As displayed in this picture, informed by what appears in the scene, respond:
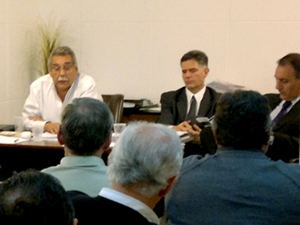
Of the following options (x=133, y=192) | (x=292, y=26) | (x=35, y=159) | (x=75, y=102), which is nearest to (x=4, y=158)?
(x=35, y=159)

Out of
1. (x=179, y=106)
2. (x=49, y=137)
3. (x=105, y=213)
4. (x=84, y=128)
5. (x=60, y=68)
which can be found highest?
(x=60, y=68)

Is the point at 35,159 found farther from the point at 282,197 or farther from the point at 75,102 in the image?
the point at 282,197

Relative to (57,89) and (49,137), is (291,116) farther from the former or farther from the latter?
(57,89)

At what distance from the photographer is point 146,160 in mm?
1305

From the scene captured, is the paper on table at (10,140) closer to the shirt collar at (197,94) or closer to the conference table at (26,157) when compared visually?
the conference table at (26,157)

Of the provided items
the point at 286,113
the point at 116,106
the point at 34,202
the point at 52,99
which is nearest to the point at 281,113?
the point at 286,113

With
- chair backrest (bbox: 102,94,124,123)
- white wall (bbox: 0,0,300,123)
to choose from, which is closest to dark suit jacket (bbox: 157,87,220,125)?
chair backrest (bbox: 102,94,124,123)

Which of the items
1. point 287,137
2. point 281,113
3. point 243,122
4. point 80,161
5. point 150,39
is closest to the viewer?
point 243,122

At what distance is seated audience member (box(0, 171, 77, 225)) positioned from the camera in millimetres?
825

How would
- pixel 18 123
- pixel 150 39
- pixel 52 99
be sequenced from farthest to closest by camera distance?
pixel 150 39 < pixel 52 99 < pixel 18 123

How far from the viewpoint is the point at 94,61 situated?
5.11 metres

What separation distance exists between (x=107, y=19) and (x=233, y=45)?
58.5 inches

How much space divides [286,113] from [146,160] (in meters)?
2.31

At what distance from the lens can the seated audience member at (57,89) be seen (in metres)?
3.87
